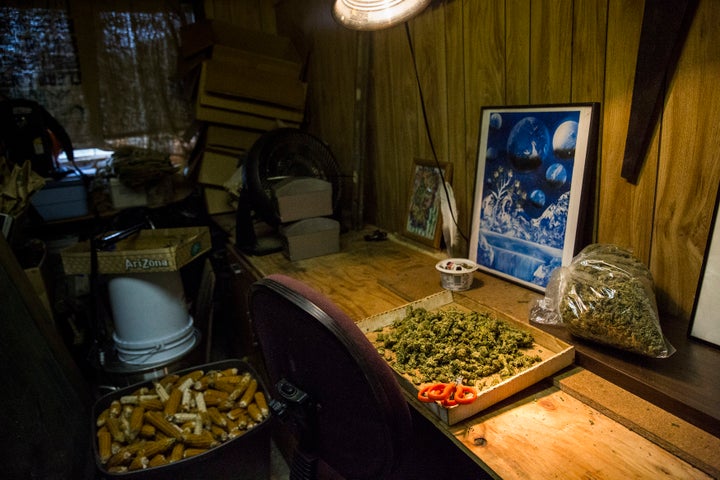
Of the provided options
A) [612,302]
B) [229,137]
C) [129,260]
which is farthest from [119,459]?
[229,137]

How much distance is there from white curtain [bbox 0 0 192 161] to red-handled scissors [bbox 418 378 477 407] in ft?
10.2

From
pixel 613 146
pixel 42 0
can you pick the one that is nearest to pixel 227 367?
pixel 613 146

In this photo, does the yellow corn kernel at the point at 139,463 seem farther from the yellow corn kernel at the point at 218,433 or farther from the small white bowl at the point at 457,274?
the small white bowl at the point at 457,274

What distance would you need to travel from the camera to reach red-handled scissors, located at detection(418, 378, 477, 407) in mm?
938

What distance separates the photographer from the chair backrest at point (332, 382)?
0.71 m

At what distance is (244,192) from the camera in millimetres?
2152

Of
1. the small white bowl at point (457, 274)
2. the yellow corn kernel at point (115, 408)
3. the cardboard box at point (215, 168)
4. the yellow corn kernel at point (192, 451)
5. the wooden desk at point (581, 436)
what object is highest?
the cardboard box at point (215, 168)

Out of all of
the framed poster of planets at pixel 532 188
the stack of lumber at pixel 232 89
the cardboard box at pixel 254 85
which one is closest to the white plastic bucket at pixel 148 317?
the stack of lumber at pixel 232 89

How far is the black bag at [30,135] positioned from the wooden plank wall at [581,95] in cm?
209

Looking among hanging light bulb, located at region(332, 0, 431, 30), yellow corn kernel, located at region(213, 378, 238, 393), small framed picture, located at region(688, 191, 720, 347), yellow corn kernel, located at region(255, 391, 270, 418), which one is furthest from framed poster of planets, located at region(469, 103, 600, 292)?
yellow corn kernel, located at region(213, 378, 238, 393)

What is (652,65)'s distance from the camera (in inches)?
42.8

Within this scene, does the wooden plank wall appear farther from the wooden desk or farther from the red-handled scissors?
the red-handled scissors

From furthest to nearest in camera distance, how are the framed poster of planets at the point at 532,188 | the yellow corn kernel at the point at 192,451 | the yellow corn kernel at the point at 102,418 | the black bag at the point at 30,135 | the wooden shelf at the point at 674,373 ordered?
the black bag at the point at 30,135, the yellow corn kernel at the point at 102,418, the yellow corn kernel at the point at 192,451, the framed poster of planets at the point at 532,188, the wooden shelf at the point at 674,373

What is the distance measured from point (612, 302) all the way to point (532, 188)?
528 millimetres
